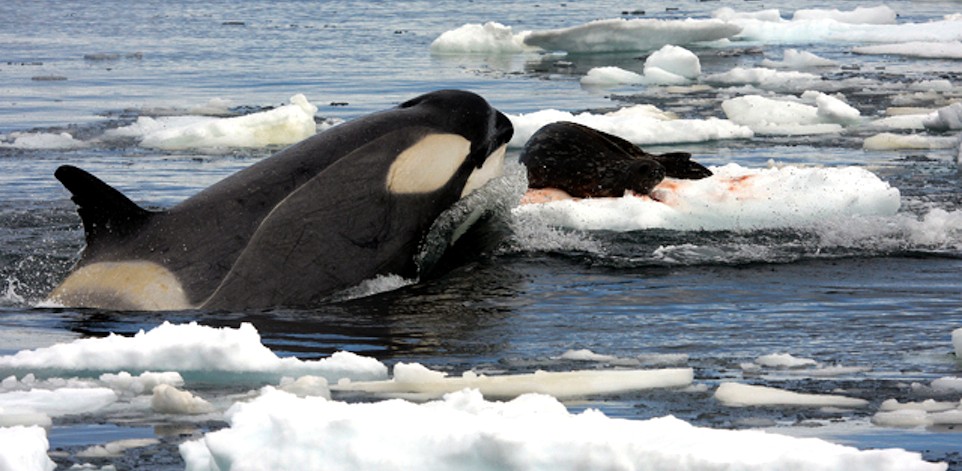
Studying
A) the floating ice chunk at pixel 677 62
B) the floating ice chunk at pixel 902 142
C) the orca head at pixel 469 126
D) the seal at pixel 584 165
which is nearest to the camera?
the orca head at pixel 469 126

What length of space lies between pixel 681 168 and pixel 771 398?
5.61 meters

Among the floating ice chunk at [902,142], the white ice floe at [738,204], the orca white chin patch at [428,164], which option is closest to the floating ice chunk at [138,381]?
the orca white chin patch at [428,164]

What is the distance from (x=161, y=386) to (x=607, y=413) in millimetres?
Answer: 1491

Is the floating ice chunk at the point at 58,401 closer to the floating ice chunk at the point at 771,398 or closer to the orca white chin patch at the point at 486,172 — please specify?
the floating ice chunk at the point at 771,398

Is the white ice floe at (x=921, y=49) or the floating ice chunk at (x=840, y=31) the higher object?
the white ice floe at (x=921, y=49)

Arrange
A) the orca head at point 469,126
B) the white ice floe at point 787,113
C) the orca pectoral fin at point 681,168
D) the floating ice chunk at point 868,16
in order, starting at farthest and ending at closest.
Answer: the floating ice chunk at point 868,16 → the white ice floe at point 787,113 → the orca pectoral fin at point 681,168 → the orca head at point 469,126

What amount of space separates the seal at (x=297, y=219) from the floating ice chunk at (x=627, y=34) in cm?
1789

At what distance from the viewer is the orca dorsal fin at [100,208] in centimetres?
727

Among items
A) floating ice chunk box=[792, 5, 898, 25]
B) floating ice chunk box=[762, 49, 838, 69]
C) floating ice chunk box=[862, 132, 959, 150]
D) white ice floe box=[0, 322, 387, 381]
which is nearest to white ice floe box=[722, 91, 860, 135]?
floating ice chunk box=[862, 132, 959, 150]

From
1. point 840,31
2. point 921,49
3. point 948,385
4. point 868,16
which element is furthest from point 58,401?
point 868,16

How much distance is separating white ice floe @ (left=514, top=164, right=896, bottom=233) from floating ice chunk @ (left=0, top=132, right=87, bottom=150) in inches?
263

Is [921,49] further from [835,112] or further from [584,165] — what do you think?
[584,165]

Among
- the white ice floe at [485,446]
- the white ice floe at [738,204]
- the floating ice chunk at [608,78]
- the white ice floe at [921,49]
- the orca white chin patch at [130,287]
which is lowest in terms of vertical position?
the white ice floe at [921,49]

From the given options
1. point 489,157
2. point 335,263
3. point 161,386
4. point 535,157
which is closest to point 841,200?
point 535,157
